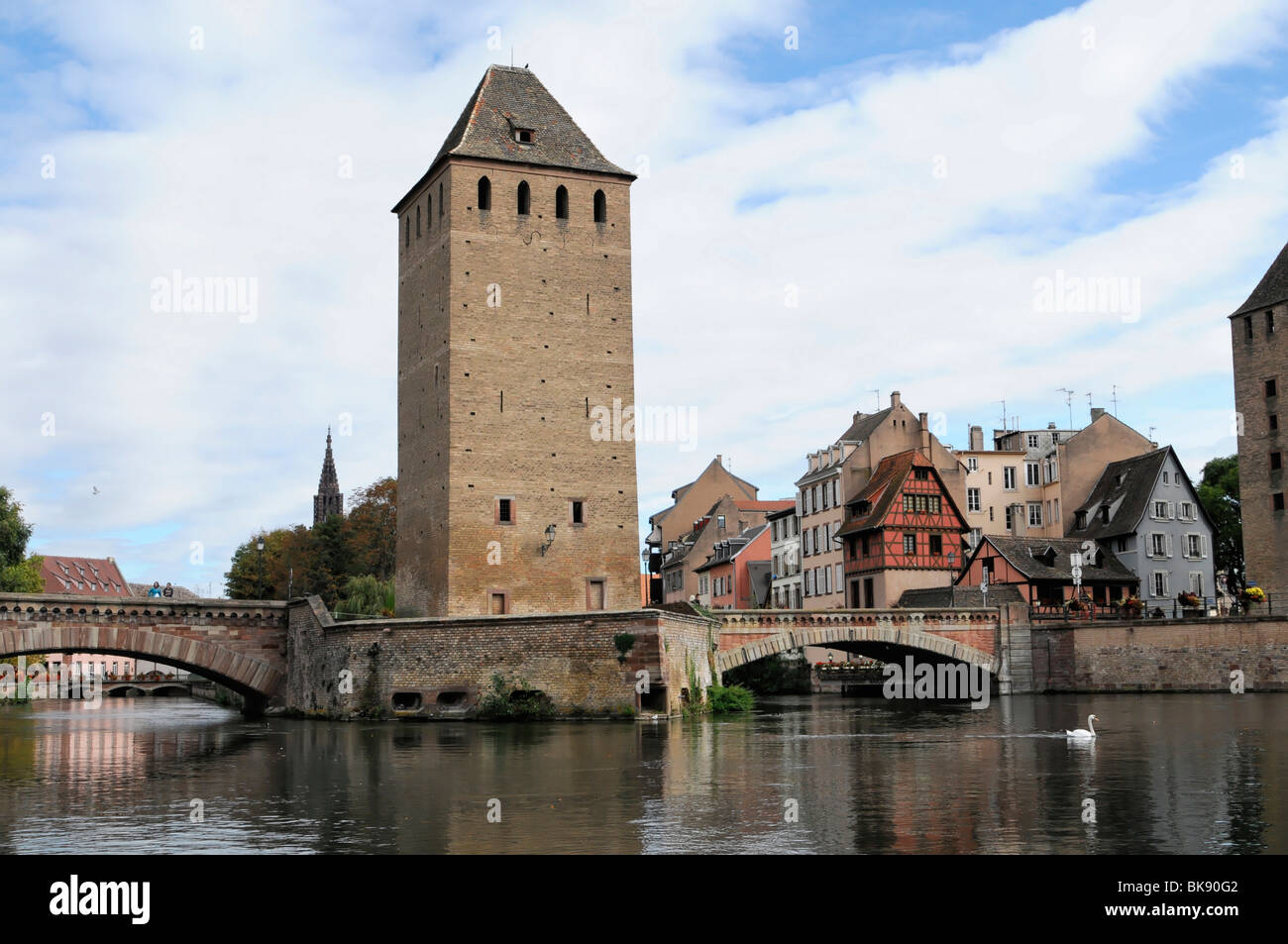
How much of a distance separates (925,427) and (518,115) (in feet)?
91.4

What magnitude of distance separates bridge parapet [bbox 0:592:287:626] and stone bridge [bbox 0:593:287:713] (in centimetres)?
3

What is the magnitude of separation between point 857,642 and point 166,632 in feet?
74.2

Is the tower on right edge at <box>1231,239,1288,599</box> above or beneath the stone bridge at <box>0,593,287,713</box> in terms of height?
above

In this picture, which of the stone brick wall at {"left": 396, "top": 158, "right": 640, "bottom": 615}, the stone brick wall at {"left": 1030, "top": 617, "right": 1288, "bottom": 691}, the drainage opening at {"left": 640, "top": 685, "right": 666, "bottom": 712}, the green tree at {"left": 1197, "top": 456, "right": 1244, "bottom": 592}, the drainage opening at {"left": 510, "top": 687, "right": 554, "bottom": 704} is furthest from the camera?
the green tree at {"left": 1197, "top": 456, "right": 1244, "bottom": 592}

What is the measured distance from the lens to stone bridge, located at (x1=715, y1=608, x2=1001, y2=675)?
41875 millimetres

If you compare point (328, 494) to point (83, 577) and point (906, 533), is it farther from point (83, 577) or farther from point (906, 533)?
point (906, 533)

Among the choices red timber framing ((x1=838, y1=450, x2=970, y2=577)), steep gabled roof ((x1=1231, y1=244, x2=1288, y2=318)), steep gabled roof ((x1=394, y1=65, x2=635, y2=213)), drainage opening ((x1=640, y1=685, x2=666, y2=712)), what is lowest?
drainage opening ((x1=640, y1=685, x2=666, y2=712))

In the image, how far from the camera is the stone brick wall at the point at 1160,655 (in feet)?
154

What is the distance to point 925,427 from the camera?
211ft

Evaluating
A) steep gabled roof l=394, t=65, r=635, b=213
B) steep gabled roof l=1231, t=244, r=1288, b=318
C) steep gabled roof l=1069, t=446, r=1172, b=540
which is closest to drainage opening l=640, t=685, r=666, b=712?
steep gabled roof l=394, t=65, r=635, b=213

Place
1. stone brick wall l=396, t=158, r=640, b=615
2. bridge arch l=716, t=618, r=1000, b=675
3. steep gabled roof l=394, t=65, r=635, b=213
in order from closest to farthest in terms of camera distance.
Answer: bridge arch l=716, t=618, r=1000, b=675, stone brick wall l=396, t=158, r=640, b=615, steep gabled roof l=394, t=65, r=635, b=213

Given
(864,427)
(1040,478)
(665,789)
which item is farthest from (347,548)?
(665,789)

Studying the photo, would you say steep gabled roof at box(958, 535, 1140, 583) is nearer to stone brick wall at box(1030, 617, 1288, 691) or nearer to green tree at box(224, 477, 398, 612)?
stone brick wall at box(1030, 617, 1288, 691)
